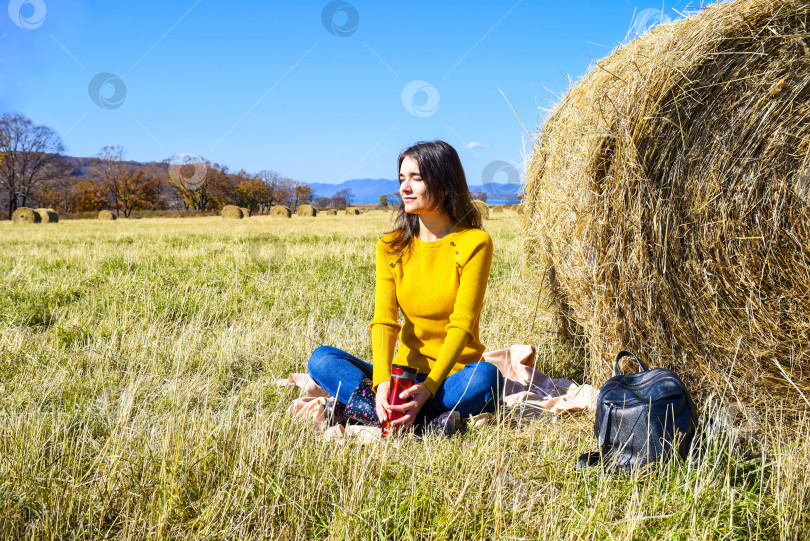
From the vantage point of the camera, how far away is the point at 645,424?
2.28 metres

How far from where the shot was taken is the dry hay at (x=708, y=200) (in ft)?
8.66

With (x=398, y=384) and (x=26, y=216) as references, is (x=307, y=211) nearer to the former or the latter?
(x=26, y=216)

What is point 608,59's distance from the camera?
3.20m

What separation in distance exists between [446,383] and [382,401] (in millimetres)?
443

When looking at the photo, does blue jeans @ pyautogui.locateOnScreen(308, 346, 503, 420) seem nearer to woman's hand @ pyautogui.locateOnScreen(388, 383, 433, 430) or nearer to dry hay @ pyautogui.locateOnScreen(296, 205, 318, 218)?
woman's hand @ pyautogui.locateOnScreen(388, 383, 433, 430)

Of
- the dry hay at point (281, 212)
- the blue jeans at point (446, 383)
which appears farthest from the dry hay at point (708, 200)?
the dry hay at point (281, 212)

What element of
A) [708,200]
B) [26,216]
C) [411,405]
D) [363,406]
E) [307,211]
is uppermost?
[307,211]

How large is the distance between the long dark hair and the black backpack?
47.4 inches

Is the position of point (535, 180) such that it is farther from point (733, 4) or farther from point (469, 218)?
point (733, 4)

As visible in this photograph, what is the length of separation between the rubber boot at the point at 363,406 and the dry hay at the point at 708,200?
1.26m

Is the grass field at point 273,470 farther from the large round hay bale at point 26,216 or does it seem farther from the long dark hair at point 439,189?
the large round hay bale at point 26,216

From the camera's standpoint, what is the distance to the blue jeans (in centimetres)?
288

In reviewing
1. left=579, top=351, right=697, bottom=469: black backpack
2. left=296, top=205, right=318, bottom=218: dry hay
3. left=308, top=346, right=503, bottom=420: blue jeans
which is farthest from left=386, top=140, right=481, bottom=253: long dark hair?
left=296, top=205, right=318, bottom=218: dry hay

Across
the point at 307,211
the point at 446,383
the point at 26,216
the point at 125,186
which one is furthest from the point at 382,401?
the point at 125,186
